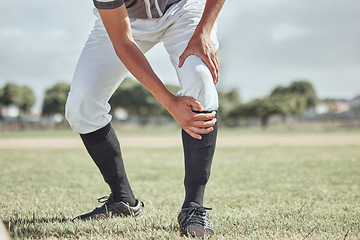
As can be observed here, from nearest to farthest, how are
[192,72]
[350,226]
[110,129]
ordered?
[192,72] → [350,226] → [110,129]

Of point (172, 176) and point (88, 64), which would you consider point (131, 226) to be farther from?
point (172, 176)

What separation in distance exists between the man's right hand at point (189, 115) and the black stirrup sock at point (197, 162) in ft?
0.63

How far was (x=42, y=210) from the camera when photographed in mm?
2830

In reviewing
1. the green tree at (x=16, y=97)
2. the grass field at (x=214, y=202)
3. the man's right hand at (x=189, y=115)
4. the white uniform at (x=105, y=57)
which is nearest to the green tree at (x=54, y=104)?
the green tree at (x=16, y=97)

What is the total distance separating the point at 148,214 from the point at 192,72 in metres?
1.19

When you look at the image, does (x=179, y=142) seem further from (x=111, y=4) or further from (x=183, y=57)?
(x=111, y=4)

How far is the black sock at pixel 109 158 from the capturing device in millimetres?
2379

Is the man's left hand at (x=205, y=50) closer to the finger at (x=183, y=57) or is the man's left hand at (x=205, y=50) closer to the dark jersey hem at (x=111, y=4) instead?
the finger at (x=183, y=57)

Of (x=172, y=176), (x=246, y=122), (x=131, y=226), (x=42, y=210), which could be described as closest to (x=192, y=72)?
(x=131, y=226)

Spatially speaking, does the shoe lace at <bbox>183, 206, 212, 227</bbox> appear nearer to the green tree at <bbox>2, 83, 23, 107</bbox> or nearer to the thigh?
the thigh

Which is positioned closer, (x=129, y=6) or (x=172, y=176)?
(x=129, y=6)

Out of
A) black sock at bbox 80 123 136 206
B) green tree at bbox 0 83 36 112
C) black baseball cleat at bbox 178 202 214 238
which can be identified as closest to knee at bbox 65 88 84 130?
black sock at bbox 80 123 136 206

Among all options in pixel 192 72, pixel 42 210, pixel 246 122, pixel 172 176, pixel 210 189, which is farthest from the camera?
pixel 246 122

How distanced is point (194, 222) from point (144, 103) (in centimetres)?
6543
